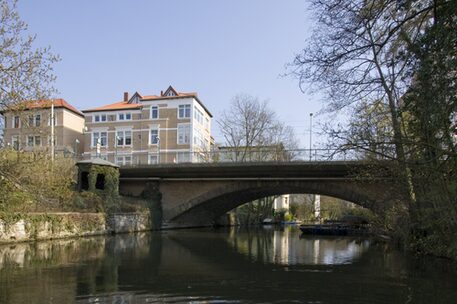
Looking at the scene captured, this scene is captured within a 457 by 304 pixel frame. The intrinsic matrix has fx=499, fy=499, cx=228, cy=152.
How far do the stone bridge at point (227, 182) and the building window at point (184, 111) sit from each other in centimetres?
2001

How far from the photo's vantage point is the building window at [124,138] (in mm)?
67125

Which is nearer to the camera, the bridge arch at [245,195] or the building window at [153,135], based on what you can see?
the bridge arch at [245,195]

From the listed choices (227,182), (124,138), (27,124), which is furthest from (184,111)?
(27,124)

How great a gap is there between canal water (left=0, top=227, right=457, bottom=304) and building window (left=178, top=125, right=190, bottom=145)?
41.4 m

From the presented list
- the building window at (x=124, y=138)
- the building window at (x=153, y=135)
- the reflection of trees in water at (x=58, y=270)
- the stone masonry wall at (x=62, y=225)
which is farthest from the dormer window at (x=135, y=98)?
the reflection of trees in water at (x=58, y=270)

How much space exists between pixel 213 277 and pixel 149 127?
52529mm

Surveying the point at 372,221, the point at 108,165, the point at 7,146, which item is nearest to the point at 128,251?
the point at 7,146

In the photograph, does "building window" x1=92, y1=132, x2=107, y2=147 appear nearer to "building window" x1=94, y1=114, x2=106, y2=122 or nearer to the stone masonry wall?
"building window" x1=94, y1=114, x2=106, y2=122

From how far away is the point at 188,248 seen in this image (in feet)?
83.8

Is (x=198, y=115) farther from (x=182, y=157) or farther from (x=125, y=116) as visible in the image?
(x=182, y=157)

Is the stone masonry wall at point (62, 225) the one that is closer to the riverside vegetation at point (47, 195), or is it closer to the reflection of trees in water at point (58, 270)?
the riverside vegetation at point (47, 195)

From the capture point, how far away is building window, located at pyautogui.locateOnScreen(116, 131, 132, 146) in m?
67.1

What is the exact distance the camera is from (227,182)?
137 ft

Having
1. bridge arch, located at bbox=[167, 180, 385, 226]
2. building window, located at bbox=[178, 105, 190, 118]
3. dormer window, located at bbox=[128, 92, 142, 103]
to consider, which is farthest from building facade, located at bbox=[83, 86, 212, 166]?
bridge arch, located at bbox=[167, 180, 385, 226]
